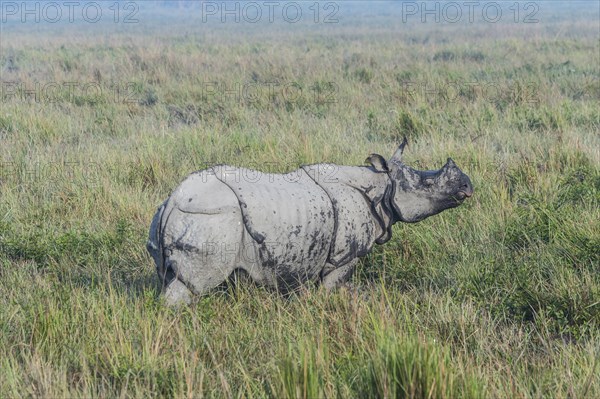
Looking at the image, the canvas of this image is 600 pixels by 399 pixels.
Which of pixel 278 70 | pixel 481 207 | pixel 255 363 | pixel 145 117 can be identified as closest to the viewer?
pixel 255 363

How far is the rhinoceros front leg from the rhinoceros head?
1.52 feet

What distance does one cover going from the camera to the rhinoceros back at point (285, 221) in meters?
3.88

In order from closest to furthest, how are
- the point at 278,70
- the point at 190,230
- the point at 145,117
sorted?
the point at 190,230 < the point at 145,117 < the point at 278,70

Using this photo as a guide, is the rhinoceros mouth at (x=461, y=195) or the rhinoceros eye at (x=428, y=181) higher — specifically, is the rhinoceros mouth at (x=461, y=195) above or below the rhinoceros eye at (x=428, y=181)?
below

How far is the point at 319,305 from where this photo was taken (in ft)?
12.9

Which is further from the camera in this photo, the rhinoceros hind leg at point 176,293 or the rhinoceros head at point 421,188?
the rhinoceros head at point 421,188

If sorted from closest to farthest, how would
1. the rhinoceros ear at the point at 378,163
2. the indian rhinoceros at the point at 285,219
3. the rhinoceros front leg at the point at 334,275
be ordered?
the indian rhinoceros at the point at 285,219, the rhinoceros front leg at the point at 334,275, the rhinoceros ear at the point at 378,163

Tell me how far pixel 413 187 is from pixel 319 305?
976mm

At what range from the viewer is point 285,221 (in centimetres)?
394

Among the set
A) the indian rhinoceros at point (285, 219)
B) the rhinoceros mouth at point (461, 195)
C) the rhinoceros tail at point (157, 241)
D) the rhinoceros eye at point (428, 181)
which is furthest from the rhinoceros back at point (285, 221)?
the rhinoceros mouth at point (461, 195)

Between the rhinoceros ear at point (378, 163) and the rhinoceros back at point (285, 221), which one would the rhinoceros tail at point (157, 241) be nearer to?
the rhinoceros back at point (285, 221)

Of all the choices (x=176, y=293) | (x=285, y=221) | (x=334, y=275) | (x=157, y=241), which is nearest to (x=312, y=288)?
(x=334, y=275)

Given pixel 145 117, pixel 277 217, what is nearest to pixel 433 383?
pixel 277 217

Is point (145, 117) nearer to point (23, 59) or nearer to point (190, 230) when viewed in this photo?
point (190, 230)
